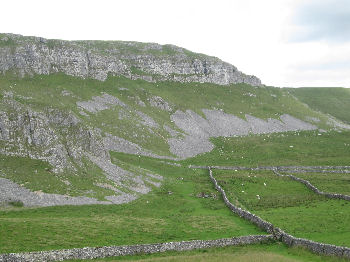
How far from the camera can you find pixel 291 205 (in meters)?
61.4

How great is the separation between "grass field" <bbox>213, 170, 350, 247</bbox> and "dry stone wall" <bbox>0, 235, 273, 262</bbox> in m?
6.93

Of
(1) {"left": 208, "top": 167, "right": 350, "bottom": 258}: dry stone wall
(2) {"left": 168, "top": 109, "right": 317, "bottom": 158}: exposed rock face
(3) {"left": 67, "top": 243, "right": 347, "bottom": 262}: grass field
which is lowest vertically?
(3) {"left": 67, "top": 243, "right": 347, "bottom": 262}: grass field

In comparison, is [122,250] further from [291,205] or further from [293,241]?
[291,205]

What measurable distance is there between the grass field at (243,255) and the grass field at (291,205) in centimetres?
410

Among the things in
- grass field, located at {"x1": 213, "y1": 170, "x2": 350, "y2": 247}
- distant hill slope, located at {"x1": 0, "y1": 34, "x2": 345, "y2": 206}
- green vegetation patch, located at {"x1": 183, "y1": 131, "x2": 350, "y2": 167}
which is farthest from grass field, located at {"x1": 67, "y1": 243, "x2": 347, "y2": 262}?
green vegetation patch, located at {"x1": 183, "y1": 131, "x2": 350, "y2": 167}

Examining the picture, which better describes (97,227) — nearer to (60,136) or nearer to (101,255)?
(101,255)

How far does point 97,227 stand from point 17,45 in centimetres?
12329

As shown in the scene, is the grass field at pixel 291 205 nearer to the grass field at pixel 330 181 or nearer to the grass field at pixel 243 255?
the grass field at pixel 330 181

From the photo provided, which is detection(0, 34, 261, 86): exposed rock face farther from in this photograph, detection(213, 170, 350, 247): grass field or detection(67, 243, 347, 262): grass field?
detection(67, 243, 347, 262): grass field

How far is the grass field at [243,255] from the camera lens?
3794 centimetres

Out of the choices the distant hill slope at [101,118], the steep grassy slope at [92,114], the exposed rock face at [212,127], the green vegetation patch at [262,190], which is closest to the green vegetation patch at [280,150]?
the exposed rock face at [212,127]

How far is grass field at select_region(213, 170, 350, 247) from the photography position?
45.3 m

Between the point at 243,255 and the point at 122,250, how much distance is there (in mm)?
14426

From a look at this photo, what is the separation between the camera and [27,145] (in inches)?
2731
